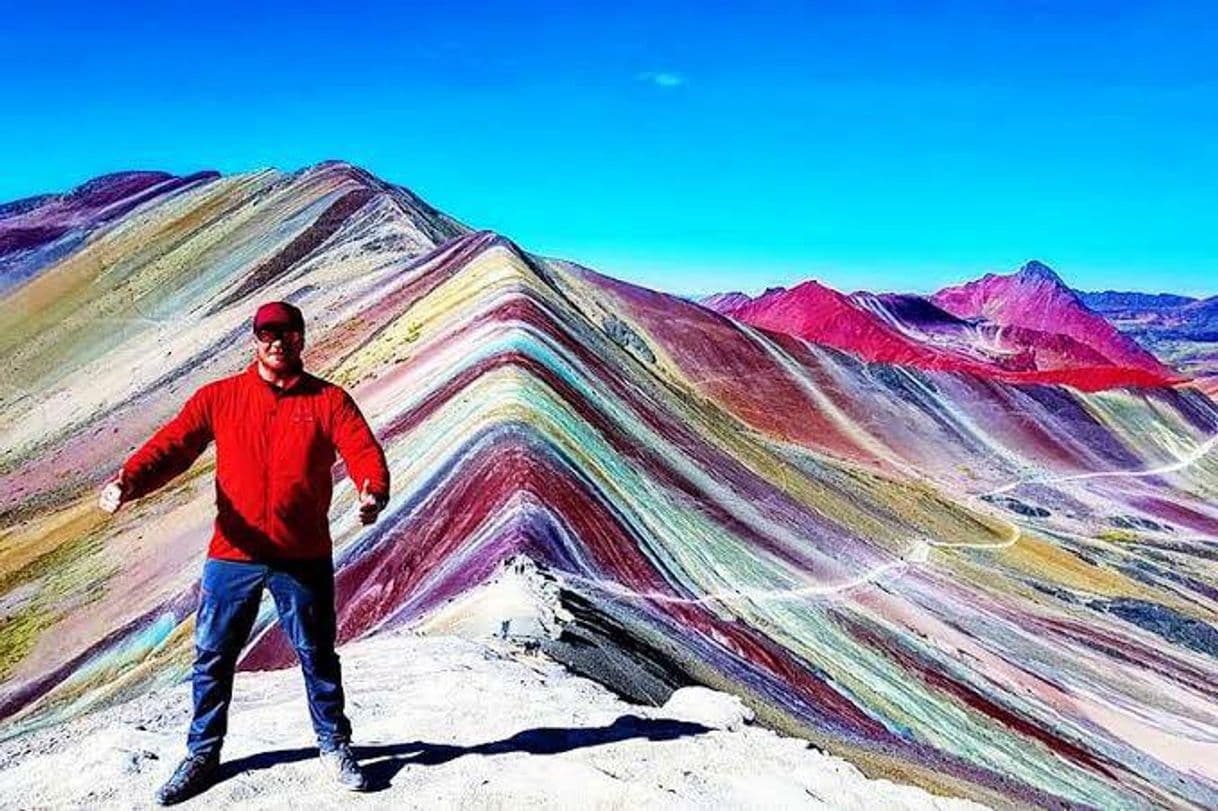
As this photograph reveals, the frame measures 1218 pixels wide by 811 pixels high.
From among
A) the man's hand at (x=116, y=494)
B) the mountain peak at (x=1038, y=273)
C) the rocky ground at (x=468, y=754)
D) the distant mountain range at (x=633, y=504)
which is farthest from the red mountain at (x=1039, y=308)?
the man's hand at (x=116, y=494)

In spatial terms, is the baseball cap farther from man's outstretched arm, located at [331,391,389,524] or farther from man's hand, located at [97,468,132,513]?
man's hand, located at [97,468,132,513]

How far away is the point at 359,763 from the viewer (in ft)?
17.4

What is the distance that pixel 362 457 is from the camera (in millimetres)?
4836

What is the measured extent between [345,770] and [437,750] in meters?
0.64

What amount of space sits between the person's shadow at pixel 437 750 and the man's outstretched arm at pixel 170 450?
1.47 metres

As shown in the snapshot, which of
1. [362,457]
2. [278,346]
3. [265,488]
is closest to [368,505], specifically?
[362,457]

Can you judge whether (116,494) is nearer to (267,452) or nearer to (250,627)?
(267,452)

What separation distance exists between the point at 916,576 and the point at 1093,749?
587cm

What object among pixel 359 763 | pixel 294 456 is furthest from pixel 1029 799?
pixel 294 456

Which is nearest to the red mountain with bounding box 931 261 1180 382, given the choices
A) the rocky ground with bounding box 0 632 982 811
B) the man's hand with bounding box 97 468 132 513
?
the rocky ground with bounding box 0 632 982 811

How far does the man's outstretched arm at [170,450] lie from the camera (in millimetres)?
4773

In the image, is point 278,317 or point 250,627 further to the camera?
point 250,627

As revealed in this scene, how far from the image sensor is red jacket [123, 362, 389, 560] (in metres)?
4.88

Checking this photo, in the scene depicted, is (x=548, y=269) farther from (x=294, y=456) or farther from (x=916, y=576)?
(x=294, y=456)
